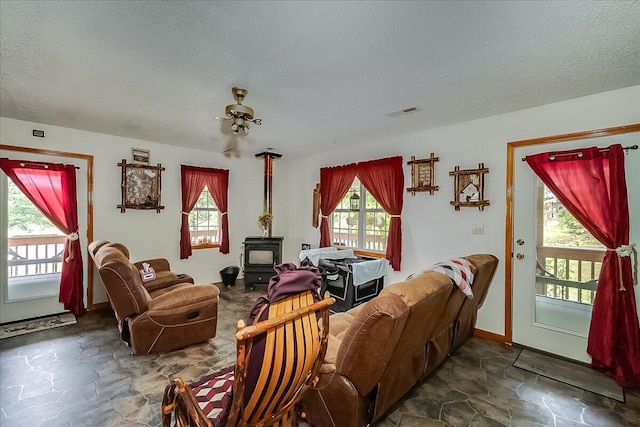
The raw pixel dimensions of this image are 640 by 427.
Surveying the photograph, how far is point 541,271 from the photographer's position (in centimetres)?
295

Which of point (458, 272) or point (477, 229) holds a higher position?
point (477, 229)

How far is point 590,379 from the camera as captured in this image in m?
2.40

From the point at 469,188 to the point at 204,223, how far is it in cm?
431

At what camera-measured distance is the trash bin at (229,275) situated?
197 inches

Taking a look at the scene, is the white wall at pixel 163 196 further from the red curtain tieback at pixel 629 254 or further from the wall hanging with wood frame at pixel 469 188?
the red curtain tieback at pixel 629 254

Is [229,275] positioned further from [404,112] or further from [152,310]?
[404,112]

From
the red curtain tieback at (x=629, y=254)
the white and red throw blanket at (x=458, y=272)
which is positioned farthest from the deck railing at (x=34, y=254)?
the red curtain tieback at (x=629, y=254)

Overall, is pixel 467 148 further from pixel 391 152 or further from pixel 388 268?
pixel 388 268

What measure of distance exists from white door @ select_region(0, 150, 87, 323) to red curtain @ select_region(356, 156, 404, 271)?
161 inches

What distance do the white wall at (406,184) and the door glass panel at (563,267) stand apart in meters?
0.33

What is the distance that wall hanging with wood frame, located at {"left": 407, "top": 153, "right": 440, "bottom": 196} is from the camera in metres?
3.72

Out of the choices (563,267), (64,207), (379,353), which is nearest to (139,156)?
(64,207)

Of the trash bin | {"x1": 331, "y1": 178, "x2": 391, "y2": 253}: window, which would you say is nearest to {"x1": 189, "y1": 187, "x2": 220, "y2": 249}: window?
the trash bin

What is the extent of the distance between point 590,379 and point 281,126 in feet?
13.0
